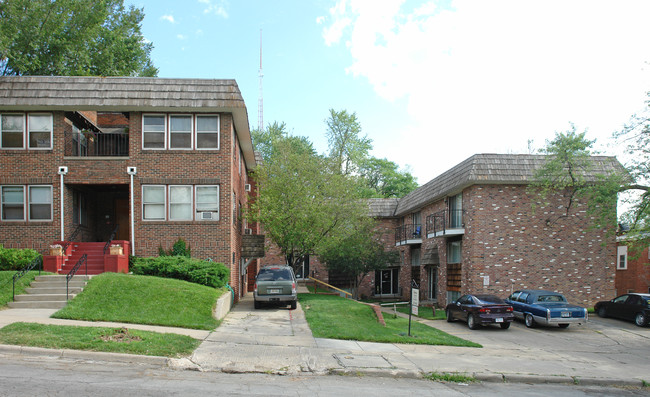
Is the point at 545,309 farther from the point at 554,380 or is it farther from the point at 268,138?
the point at 268,138

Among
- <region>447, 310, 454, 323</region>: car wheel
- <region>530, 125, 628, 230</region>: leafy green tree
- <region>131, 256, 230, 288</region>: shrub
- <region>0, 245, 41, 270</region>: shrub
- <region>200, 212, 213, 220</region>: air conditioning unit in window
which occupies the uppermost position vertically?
<region>530, 125, 628, 230</region>: leafy green tree

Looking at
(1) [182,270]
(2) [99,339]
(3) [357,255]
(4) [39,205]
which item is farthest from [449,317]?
(4) [39,205]

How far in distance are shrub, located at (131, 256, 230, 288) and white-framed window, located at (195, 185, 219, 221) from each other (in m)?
2.33

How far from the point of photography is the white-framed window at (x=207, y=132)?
64.6 ft

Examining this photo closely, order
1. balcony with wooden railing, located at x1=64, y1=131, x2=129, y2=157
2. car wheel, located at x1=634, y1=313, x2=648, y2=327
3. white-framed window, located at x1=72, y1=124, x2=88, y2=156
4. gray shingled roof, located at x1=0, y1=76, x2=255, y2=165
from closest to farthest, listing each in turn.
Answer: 1. gray shingled roof, located at x1=0, y1=76, x2=255, y2=165
2. car wheel, located at x1=634, y1=313, x2=648, y2=327
3. white-framed window, located at x1=72, y1=124, x2=88, y2=156
4. balcony with wooden railing, located at x1=64, y1=131, x2=129, y2=157

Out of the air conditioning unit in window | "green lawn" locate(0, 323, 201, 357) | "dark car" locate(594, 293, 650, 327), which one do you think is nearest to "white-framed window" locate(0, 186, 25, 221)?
the air conditioning unit in window

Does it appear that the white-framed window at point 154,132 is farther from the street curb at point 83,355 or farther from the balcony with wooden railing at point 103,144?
the street curb at point 83,355

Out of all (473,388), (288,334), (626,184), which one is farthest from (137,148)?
(626,184)

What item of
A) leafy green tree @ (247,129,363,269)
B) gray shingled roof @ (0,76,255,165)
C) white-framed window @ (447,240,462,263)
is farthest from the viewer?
white-framed window @ (447,240,462,263)

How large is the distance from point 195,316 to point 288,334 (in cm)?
260

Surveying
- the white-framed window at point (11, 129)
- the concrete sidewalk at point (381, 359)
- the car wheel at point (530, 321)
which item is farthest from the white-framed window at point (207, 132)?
the car wheel at point (530, 321)

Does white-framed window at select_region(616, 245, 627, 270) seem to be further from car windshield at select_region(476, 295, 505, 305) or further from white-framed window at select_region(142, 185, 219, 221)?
white-framed window at select_region(142, 185, 219, 221)

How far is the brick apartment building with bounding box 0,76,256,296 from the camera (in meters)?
19.1

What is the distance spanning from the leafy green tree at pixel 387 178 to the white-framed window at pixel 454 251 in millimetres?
29665
